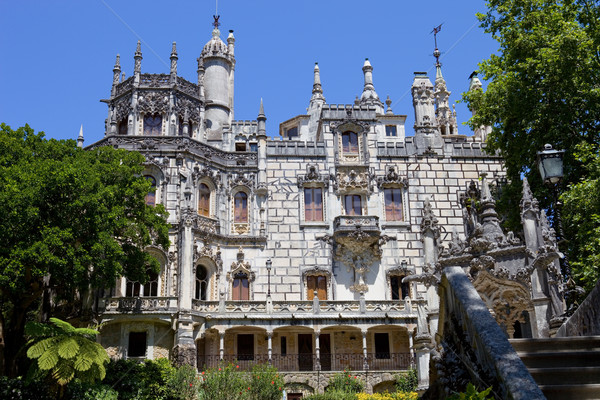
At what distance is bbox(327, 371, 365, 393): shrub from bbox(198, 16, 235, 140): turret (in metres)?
29.1

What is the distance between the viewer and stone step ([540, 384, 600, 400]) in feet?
23.6

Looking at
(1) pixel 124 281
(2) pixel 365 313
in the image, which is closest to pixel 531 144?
(2) pixel 365 313

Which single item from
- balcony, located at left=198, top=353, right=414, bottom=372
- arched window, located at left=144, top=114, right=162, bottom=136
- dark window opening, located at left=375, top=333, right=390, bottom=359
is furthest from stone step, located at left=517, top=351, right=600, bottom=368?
arched window, located at left=144, top=114, right=162, bottom=136

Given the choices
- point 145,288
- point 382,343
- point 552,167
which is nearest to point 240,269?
point 145,288

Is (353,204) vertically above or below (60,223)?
above

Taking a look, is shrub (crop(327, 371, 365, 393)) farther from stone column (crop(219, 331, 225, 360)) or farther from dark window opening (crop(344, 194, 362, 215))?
dark window opening (crop(344, 194, 362, 215))

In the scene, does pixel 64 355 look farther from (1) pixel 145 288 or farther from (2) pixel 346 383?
(1) pixel 145 288

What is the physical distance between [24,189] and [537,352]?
2085 centimetres

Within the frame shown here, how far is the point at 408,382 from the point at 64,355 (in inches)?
591

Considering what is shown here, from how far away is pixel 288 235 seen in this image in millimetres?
35500

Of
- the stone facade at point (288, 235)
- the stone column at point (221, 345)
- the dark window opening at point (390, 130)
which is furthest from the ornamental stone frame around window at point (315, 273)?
the dark window opening at point (390, 130)

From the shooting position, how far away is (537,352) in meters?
8.62

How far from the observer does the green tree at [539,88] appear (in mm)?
26609

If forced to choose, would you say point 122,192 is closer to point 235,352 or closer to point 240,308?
point 240,308
